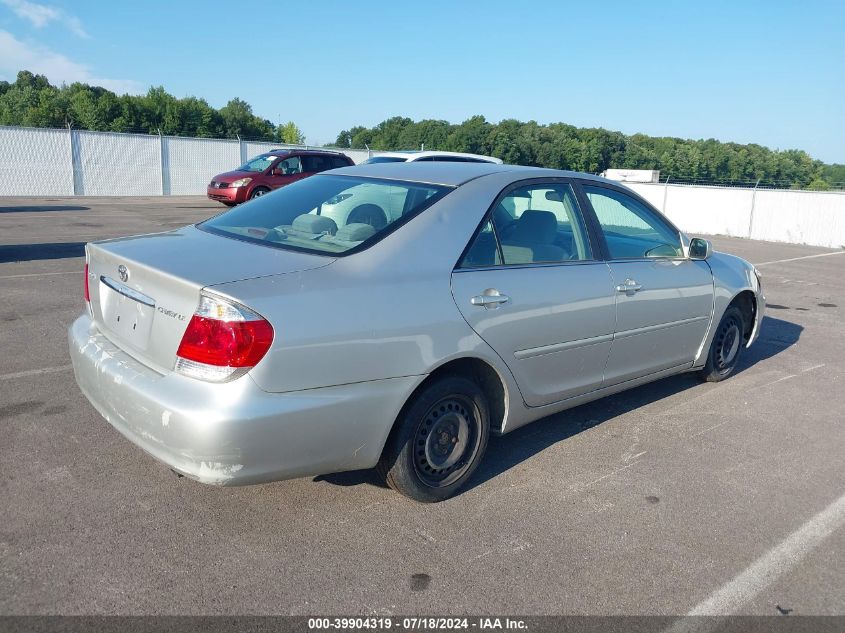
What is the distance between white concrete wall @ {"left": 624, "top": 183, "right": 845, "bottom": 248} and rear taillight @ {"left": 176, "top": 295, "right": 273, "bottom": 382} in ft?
63.7

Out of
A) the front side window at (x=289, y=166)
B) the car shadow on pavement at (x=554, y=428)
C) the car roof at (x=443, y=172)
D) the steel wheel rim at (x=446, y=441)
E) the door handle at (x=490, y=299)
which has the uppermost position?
the front side window at (x=289, y=166)

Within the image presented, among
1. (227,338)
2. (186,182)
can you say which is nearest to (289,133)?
(186,182)

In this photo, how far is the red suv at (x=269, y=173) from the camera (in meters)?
20.1

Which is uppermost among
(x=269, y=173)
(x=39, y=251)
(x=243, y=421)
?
(x=269, y=173)

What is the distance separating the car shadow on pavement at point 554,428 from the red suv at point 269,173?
15.5 meters

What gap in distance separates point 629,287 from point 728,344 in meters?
1.89

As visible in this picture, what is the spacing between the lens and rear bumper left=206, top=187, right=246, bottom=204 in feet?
65.9

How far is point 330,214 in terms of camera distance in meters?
3.79

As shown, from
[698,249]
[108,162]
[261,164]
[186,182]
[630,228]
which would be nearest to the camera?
[630,228]

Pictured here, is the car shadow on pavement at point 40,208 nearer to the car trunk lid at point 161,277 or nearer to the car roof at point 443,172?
the car roof at point 443,172

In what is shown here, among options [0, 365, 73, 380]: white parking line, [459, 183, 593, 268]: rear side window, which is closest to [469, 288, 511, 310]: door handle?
[459, 183, 593, 268]: rear side window

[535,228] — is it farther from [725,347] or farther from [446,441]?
[725,347]

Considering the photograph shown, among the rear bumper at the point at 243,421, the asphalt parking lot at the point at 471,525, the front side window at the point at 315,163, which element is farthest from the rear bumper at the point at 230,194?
the rear bumper at the point at 243,421

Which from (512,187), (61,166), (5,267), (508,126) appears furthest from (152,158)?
(508,126)
